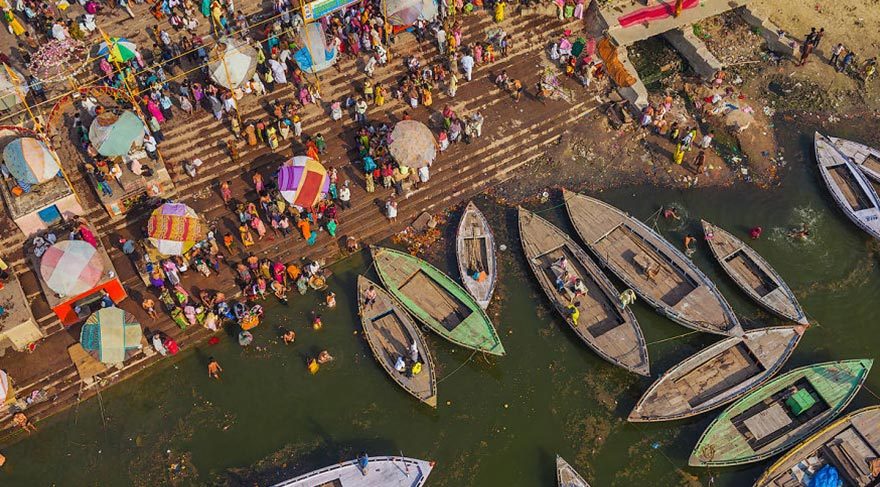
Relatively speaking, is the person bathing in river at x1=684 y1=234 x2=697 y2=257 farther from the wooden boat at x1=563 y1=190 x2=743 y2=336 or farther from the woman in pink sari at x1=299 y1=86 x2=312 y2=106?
the woman in pink sari at x1=299 y1=86 x2=312 y2=106

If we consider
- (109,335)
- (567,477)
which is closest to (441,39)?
(109,335)

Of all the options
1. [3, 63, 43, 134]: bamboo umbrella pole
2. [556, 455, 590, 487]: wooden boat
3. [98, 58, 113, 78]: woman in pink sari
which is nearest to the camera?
[556, 455, 590, 487]: wooden boat

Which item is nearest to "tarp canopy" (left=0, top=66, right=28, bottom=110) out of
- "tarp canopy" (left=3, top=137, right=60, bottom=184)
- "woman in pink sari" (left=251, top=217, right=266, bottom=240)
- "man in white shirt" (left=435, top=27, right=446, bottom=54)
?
"tarp canopy" (left=3, top=137, right=60, bottom=184)

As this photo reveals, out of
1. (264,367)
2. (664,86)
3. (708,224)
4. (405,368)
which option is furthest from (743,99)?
(264,367)

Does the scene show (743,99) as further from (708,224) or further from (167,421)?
(167,421)

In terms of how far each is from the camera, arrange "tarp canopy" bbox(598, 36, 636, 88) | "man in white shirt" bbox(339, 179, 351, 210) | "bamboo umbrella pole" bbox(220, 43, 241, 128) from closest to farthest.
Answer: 1. "bamboo umbrella pole" bbox(220, 43, 241, 128)
2. "man in white shirt" bbox(339, 179, 351, 210)
3. "tarp canopy" bbox(598, 36, 636, 88)

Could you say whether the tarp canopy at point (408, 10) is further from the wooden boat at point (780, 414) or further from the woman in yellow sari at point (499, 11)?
the wooden boat at point (780, 414)
